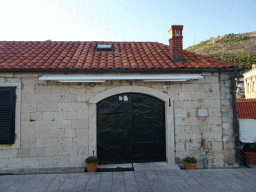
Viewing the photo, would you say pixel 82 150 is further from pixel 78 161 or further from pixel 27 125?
pixel 27 125

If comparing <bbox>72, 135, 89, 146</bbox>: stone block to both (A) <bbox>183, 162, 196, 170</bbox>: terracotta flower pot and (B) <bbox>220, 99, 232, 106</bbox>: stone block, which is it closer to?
(A) <bbox>183, 162, 196, 170</bbox>: terracotta flower pot

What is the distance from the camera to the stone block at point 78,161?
16.8 ft

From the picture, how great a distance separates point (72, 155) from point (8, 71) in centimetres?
333

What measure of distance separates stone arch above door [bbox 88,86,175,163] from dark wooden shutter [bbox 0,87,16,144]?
2.37 metres

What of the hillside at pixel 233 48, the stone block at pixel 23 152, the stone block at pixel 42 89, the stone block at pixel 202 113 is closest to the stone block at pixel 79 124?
the stone block at pixel 42 89

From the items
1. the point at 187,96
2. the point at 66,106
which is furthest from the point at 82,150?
the point at 187,96

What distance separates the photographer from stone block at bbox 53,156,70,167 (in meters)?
5.09

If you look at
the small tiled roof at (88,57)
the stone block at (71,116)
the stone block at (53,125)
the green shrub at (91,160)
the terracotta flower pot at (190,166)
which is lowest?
the terracotta flower pot at (190,166)

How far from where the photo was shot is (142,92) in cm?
545

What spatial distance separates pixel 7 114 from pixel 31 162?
1677 millimetres

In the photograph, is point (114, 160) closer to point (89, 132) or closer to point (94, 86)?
point (89, 132)

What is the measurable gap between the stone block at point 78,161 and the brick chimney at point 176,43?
4616 mm

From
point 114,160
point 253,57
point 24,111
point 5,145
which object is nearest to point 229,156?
point 114,160

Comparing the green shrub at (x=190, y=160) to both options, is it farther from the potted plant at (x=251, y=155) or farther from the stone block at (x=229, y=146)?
the potted plant at (x=251, y=155)
